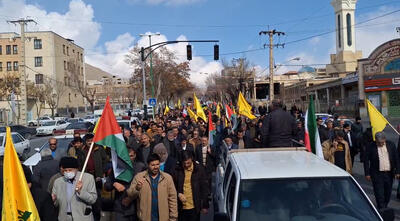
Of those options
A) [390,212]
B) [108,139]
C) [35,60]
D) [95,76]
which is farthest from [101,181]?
[95,76]

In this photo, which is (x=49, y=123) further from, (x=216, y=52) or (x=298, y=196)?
(x=298, y=196)

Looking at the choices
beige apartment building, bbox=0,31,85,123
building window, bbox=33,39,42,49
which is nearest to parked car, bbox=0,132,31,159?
beige apartment building, bbox=0,31,85,123

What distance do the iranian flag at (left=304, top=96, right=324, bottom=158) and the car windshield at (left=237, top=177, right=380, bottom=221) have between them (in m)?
3.38

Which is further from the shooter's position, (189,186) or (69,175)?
(189,186)

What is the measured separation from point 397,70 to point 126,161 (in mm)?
37814

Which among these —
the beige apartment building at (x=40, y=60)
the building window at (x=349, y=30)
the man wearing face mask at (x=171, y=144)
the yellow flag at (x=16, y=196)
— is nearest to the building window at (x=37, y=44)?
the beige apartment building at (x=40, y=60)

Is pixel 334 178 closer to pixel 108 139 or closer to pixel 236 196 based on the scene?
pixel 236 196

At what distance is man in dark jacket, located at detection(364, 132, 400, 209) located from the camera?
7.18 m

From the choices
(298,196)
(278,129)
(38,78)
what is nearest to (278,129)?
(278,129)

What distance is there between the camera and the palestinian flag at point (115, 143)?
5699 mm

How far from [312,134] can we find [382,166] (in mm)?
1282

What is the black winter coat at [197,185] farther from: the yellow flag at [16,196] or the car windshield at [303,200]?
the yellow flag at [16,196]

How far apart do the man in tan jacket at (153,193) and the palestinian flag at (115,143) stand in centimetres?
68

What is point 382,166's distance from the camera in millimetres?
7180
